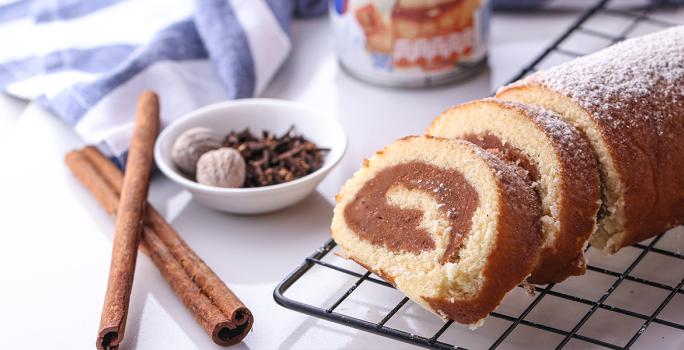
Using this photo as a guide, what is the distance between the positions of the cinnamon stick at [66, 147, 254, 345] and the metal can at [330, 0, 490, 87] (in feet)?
1.88

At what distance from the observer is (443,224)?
122 centimetres

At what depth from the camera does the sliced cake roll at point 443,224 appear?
1.17m

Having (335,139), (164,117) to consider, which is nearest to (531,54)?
(335,139)

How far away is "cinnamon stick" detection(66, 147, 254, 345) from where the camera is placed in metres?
1.29

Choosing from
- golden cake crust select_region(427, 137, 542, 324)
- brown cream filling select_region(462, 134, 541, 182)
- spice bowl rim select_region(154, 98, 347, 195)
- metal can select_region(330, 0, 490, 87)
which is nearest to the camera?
golden cake crust select_region(427, 137, 542, 324)

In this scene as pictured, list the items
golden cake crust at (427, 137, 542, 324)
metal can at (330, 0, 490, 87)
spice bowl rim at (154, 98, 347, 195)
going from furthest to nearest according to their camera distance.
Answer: metal can at (330, 0, 490, 87), spice bowl rim at (154, 98, 347, 195), golden cake crust at (427, 137, 542, 324)

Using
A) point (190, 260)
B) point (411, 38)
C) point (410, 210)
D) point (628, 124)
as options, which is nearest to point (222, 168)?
point (190, 260)

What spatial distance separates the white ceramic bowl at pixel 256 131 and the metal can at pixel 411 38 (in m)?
0.25

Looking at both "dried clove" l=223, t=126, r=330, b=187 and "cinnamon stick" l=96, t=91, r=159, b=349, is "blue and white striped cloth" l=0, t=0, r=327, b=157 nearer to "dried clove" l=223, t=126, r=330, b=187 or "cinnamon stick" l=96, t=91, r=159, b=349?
"cinnamon stick" l=96, t=91, r=159, b=349

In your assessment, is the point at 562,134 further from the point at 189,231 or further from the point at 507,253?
the point at 189,231

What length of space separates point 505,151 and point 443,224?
0.17 meters

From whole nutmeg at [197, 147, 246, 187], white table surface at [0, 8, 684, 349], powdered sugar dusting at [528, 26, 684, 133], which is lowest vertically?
white table surface at [0, 8, 684, 349]

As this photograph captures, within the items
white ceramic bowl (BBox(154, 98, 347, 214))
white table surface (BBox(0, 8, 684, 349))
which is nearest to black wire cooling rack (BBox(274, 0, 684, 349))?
white table surface (BBox(0, 8, 684, 349))

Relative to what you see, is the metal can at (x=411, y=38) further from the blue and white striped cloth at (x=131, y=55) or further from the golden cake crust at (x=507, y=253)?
the golden cake crust at (x=507, y=253)
